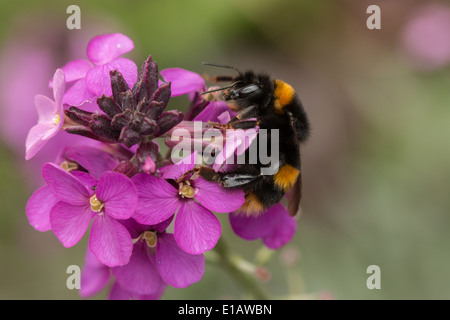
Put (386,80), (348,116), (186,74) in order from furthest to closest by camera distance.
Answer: (348,116) < (386,80) < (186,74)

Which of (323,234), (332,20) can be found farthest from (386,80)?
(323,234)

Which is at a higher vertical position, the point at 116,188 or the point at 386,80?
the point at 386,80

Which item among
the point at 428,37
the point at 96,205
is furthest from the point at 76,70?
the point at 428,37

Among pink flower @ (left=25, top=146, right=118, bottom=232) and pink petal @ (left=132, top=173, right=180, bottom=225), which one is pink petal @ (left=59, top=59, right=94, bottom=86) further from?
pink petal @ (left=132, top=173, right=180, bottom=225)

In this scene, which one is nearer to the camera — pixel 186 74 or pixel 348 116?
pixel 186 74

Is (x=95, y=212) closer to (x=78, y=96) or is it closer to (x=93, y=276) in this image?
(x=78, y=96)

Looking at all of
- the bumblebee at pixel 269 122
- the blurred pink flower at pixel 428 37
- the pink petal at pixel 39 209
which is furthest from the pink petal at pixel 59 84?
the blurred pink flower at pixel 428 37

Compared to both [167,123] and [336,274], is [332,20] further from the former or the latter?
[167,123]

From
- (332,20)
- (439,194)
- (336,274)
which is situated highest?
(332,20)
